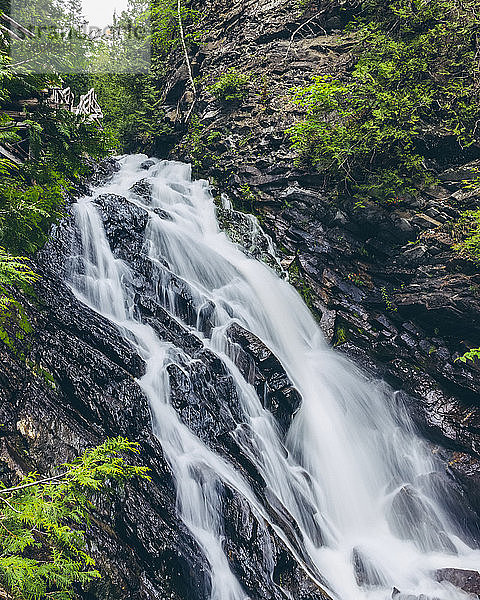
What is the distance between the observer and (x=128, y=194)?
417 inches

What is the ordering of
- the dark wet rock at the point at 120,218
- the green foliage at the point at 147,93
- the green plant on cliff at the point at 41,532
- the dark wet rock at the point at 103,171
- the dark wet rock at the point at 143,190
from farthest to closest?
1. the green foliage at the point at 147,93
2. the dark wet rock at the point at 103,171
3. the dark wet rock at the point at 143,190
4. the dark wet rock at the point at 120,218
5. the green plant on cliff at the point at 41,532

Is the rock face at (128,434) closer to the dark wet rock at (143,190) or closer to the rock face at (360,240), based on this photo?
the rock face at (360,240)

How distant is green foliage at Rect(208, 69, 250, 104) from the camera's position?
1246cm

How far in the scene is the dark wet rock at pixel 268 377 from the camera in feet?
22.2

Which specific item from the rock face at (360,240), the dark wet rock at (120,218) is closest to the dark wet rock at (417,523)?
Result: the rock face at (360,240)

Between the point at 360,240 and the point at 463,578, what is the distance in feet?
21.5

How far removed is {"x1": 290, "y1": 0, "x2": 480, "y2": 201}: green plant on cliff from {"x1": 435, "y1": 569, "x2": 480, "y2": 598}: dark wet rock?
6951mm

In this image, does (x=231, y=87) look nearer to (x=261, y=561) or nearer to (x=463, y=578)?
(x=261, y=561)

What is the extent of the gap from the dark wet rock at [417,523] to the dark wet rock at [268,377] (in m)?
2.12

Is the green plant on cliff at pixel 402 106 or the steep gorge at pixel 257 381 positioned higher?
the green plant on cliff at pixel 402 106

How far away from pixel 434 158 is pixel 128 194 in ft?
25.1

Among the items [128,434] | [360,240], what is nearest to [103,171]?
[360,240]

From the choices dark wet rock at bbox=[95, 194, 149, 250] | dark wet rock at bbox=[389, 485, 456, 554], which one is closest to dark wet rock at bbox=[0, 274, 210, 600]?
dark wet rock at bbox=[95, 194, 149, 250]

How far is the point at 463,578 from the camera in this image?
495 centimetres
